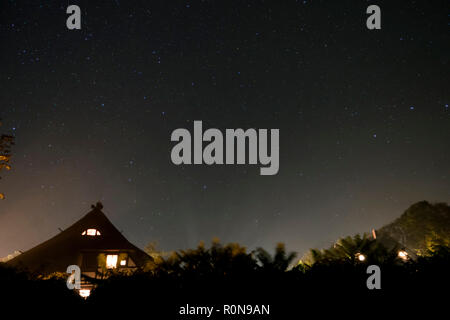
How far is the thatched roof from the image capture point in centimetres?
2156

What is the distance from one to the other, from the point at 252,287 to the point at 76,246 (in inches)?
1052

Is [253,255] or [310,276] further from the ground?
[253,255]

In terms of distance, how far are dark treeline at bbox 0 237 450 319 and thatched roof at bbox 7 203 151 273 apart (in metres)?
22.4

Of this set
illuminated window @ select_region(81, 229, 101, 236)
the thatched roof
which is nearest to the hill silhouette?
the thatched roof

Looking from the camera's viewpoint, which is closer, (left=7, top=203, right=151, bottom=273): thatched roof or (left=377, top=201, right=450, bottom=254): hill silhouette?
(left=7, top=203, right=151, bottom=273): thatched roof

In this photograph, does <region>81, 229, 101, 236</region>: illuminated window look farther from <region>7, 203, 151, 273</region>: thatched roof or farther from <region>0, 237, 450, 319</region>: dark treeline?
<region>0, 237, 450, 319</region>: dark treeline

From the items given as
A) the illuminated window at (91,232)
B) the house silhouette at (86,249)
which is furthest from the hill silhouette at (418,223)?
the illuminated window at (91,232)

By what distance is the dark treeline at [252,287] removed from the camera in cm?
201
